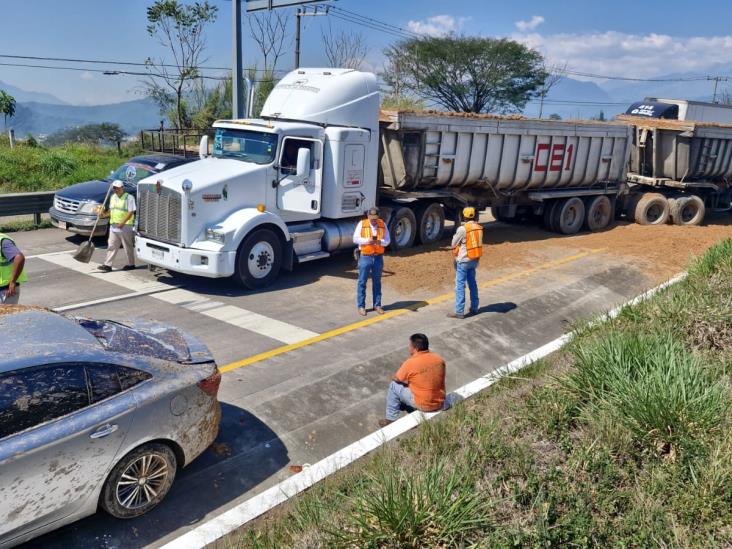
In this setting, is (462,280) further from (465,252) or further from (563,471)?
(563,471)

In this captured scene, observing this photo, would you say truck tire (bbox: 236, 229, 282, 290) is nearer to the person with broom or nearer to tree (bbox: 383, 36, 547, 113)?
the person with broom

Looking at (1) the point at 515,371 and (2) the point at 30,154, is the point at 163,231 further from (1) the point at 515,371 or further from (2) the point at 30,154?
(2) the point at 30,154

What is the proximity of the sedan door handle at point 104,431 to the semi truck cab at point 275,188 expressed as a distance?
Answer: 5999 millimetres

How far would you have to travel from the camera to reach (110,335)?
5.19 m

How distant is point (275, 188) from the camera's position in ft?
37.8

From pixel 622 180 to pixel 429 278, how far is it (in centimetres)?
927

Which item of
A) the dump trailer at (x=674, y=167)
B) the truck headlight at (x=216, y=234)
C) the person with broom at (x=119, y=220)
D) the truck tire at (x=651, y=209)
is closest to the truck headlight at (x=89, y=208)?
the person with broom at (x=119, y=220)

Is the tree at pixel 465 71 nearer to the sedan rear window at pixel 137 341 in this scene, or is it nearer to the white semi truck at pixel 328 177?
the white semi truck at pixel 328 177

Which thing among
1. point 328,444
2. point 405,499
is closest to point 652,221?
point 328,444

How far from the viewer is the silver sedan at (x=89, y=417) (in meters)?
4.14

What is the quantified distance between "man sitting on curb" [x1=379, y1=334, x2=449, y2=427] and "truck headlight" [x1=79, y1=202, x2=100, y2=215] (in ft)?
31.3

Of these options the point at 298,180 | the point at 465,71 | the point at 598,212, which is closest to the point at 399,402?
the point at 298,180

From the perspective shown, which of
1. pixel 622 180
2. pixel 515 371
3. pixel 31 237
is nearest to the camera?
pixel 515 371

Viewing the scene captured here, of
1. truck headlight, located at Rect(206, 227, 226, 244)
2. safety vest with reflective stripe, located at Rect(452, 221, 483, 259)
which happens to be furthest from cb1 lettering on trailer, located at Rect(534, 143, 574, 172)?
truck headlight, located at Rect(206, 227, 226, 244)
